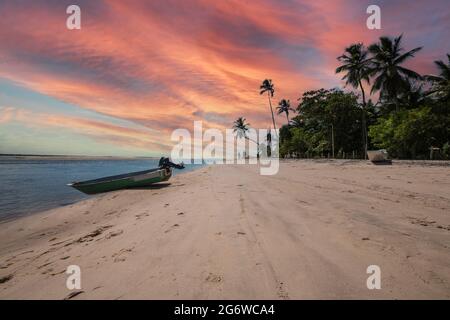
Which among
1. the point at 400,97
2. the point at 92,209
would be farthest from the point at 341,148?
the point at 92,209

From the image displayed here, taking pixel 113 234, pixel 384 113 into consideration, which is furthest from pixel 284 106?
pixel 113 234

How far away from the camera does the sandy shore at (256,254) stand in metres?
2.70

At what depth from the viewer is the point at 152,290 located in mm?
2752

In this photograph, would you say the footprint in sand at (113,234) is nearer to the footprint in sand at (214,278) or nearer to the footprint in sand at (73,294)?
the footprint in sand at (73,294)

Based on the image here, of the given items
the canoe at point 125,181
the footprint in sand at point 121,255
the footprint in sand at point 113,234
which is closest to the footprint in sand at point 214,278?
the footprint in sand at point 121,255

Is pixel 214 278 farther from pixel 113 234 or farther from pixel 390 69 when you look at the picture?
pixel 390 69

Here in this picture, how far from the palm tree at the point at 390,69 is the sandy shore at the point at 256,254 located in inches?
1187

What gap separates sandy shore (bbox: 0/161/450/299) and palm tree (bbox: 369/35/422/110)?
30159 millimetres

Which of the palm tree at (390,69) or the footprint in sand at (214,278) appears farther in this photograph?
the palm tree at (390,69)

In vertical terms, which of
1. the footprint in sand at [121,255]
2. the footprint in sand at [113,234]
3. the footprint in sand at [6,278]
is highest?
the footprint in sand at [121,255]

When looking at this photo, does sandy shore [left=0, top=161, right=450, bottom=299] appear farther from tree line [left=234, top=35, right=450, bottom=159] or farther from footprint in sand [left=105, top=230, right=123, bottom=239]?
tree line [left=234, top=35, right=450, bottom=159]

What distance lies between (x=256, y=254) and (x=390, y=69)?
36.1m

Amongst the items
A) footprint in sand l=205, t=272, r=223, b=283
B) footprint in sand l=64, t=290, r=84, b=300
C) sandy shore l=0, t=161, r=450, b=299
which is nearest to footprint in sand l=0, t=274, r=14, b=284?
sandy shore l=0, t=161, r=450, b=299
